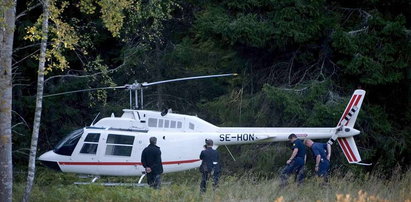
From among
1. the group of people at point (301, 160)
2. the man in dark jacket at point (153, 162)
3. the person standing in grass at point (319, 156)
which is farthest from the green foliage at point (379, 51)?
the man in dark jacket at point (153, 162)

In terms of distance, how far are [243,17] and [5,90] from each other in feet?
31.0

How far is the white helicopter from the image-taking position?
2055 cm

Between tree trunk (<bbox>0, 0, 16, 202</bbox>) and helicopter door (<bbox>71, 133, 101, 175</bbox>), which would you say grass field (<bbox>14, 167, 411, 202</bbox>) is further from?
helicopter door (<bbox>71, 133, 101, 175</bbox>)

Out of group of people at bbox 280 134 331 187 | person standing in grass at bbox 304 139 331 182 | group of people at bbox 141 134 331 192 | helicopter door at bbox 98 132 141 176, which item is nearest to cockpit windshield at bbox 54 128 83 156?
helicopter door at bbox 98 132 141 176

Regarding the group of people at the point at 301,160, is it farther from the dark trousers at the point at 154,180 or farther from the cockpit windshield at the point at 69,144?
the cockpit windshield at the point at 69,144

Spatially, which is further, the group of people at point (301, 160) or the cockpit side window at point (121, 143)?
the cockpit side window at point (121, 143)

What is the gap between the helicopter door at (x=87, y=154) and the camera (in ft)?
67.9

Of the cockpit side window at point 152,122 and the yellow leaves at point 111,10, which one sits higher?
the yellow leaves at point 111,10

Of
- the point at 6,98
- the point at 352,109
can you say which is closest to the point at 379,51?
the point at 352,109

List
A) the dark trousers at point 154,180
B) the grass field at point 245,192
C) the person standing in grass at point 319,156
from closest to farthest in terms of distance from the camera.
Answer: the grass field at point 245,192 < the dark trousers at point 154,180 < the person standing in grass at point 319,156

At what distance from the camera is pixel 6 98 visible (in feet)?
49.7

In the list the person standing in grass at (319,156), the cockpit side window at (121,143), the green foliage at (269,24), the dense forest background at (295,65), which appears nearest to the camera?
the person standing in grass at (319,156)

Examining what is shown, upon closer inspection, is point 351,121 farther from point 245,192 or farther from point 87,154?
point 87,154

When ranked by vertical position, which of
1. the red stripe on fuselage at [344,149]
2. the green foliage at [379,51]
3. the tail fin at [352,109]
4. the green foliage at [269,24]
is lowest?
the red stripe on fuselage at [344,149]
